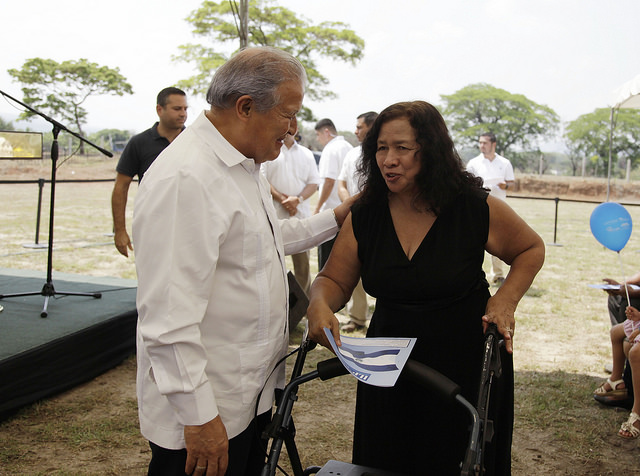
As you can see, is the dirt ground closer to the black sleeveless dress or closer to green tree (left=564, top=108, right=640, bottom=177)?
the black sleeveless dress

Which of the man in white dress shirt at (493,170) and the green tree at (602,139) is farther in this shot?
the green tree at (602,139)

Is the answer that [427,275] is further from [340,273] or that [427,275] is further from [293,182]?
[293,182]

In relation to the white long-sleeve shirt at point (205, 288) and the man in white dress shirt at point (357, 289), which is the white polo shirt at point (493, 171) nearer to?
the man in white dress shirt at point (357, 289)

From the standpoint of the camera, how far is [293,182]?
596 cm

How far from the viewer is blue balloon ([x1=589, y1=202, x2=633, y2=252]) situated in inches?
172

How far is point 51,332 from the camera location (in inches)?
158

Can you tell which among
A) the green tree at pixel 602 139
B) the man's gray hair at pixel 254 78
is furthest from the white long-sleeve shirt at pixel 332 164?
the green tree at pixel 602 139

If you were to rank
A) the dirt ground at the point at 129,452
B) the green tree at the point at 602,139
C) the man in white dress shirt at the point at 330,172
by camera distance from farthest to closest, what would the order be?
the green tree at the point at 602,139
the man in white dress shirt at the point at 330,172
the dirt ground at the point at 129,452

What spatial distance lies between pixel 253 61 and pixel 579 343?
197 inches

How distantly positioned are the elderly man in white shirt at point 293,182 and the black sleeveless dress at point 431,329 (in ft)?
11.9

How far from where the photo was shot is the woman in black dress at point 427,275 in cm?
207

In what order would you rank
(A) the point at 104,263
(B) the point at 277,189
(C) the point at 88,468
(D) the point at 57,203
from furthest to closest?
(D) the point at 57,203 < (A) the point at 104,263 < (B) the point at 277,189 < (C) the point at 88,468

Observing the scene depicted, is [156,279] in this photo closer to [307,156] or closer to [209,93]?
[209,93]

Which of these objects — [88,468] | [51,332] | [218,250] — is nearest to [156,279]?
[218,250]
